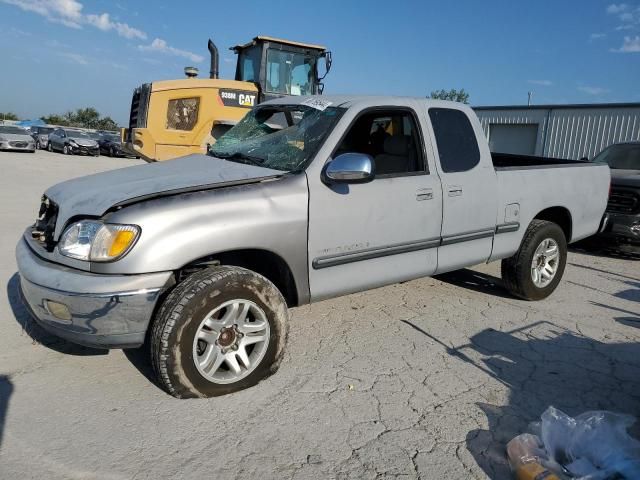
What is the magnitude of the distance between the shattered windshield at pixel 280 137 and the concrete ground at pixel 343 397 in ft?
4.74

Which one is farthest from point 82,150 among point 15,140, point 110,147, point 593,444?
point 593,444

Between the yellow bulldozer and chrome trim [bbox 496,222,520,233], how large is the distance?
5.81 m

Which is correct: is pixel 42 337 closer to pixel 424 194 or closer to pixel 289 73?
pixel 424 194

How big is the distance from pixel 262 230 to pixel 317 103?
1.41 meters

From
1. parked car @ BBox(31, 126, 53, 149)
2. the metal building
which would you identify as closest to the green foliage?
parked car @ BBox(31, 126, 53, 149)

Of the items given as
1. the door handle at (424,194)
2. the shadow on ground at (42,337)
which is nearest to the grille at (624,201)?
the door handle at (424,194)

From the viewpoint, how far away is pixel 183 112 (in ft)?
30.1

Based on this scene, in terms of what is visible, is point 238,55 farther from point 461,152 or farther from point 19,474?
point 19,474

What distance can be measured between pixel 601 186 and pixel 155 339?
16.5 ft

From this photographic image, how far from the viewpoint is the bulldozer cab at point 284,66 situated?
9.59m

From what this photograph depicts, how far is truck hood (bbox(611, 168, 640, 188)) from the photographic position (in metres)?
7.44

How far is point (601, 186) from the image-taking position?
5.63m

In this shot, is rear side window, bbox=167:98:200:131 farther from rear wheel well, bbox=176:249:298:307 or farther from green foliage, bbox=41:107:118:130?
green foliage, bbox=41:107:118:130

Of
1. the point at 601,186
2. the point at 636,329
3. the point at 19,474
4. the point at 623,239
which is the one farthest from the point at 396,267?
the point at 623,239
